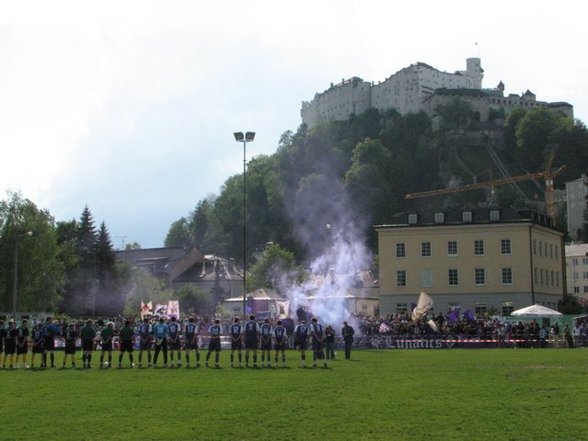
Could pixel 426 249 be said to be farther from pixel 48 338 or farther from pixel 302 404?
pixel 302 404

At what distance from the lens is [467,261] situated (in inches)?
3108

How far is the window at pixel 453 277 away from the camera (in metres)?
79.4

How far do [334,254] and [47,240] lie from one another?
1849 inches

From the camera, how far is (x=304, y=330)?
3362 centimetres

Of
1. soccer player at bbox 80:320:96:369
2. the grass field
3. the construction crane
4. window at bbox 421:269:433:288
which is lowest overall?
the grass field

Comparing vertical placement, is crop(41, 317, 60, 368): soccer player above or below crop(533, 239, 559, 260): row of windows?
below

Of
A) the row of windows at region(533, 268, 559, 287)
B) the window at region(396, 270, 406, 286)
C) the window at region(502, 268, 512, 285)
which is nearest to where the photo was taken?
the window at region(502, 268, 512, 285)

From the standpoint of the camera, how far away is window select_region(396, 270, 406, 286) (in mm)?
80812

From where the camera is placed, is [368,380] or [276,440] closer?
[276,440]

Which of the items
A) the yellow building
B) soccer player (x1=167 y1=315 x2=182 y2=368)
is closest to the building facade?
the yellow building

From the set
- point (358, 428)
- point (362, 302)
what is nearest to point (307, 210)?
point (362, 302)

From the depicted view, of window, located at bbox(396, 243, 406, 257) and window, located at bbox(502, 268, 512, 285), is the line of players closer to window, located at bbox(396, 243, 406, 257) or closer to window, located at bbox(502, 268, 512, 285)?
window, located at bbox(502, 268, 512, 285)

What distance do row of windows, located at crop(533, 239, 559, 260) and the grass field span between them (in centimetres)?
5190

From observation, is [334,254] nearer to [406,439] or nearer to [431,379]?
[431,379]
